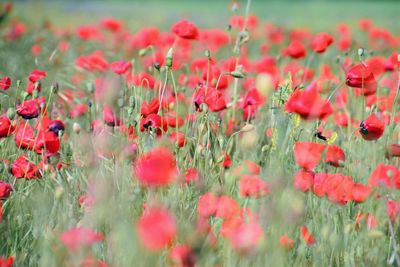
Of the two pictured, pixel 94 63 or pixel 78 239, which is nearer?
pixel 78 239

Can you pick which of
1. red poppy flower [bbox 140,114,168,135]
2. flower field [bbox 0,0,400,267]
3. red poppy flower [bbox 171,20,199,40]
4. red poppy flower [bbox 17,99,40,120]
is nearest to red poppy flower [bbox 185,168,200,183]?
flower field [bbox 0,0,400,267]

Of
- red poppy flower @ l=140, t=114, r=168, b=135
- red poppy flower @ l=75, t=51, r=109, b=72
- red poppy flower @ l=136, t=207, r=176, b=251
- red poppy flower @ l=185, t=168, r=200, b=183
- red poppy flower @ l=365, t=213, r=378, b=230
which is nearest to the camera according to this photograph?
red poppy flower @ l=136, t=207, r=176, b=251

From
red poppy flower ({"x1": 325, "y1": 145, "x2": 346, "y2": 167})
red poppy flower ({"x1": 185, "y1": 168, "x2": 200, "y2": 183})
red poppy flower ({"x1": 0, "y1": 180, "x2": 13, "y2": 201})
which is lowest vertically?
red poppy flower ({"x1": 0, "y1": 180, "x2": 13, "y2": 201})

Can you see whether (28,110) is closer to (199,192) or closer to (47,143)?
(47,143)

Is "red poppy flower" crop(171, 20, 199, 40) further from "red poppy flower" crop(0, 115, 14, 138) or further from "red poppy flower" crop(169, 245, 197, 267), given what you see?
"red poppy flower" crop(169, 245, 197, 267)

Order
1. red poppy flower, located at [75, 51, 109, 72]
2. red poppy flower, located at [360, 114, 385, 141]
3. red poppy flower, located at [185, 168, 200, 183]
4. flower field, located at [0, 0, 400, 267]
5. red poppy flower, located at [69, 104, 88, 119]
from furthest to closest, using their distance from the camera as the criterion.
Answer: red poppy flower, located at [75, 51, 109, 72] < red poppy flower, located at [69, 104, 88, 119] < red poppy flower, located at [360, 114, 385, 141] < red poppy flower, located at [185, 168, 200, 183] < flower field, located at [0, 0, 400, 267]

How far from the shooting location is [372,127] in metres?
1.92

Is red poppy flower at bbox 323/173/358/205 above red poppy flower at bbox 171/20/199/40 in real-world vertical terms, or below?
below

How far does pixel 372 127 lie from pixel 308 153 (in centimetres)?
35

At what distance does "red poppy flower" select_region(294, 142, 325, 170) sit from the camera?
64.3 inches

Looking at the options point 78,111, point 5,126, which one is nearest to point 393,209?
point 5,126

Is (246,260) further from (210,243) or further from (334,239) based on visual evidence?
(334,239)

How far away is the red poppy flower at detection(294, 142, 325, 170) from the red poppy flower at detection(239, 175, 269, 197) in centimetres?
13

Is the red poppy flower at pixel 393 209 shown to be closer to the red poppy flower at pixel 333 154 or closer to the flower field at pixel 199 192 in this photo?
the flower field at pixel 199 192
